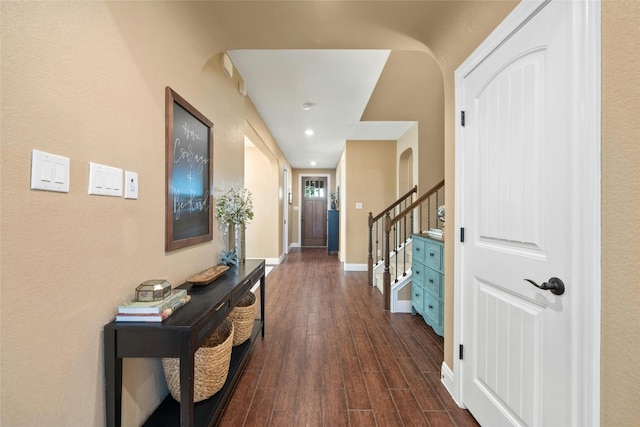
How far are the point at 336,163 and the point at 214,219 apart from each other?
5977 millimetres

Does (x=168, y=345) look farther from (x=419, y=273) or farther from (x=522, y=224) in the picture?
(x=419, y=273)

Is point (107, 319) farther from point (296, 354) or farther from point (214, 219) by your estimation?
point (296, 354)

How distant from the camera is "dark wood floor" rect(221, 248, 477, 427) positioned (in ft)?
5.19

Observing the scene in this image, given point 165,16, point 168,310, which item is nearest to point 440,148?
point 165,16

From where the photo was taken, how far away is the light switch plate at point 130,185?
1.19m

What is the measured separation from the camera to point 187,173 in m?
1.72

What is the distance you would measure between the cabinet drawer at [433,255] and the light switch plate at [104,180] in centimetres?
243

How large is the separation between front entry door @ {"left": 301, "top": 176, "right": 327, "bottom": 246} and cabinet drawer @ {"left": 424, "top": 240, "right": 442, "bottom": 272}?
20.5 feet

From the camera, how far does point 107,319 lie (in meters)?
1.10

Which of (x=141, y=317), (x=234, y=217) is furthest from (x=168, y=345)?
(x=234, y=217)

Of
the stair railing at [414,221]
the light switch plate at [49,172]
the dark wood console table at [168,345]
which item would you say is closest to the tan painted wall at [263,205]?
the stair railing at [414,221]

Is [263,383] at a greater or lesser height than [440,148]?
lesser

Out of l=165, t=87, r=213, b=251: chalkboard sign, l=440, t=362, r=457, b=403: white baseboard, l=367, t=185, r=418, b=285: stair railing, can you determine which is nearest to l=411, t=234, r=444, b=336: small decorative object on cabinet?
l=440, t=362, r=457, b=403: white baseboard

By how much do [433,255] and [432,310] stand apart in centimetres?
54
